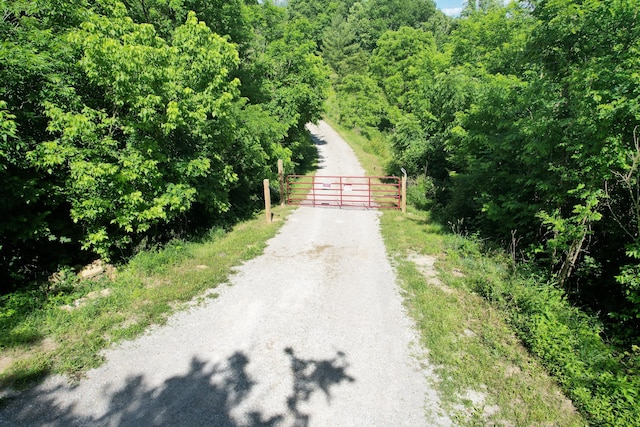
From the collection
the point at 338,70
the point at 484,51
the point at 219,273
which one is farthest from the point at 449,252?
the point at 338,70

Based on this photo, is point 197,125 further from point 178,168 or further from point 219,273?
point 219,273

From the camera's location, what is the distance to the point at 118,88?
747cm

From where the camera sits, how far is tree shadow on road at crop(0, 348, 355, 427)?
14.4 ft

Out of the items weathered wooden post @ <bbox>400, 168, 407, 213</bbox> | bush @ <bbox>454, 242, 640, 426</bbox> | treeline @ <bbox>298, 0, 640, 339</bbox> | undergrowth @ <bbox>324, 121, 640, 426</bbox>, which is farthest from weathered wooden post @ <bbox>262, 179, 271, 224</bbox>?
bush @ <bbox>454, 242, 640, 426</bbox>

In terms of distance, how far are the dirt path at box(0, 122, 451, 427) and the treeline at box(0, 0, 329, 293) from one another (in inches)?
127

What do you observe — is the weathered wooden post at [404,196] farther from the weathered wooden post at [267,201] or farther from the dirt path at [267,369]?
the dirt path at [267,369]

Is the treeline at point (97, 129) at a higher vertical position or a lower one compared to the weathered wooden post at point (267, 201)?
higher

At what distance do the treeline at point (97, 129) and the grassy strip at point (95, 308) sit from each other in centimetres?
92

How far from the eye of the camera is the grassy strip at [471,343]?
4.52m

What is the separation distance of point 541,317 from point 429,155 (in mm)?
12653

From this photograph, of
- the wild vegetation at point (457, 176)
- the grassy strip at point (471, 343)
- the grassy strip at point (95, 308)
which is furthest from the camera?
the wild vegetation at point (457, 176)

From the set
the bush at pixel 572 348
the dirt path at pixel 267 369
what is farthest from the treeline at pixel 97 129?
the bush at pixel 572 348

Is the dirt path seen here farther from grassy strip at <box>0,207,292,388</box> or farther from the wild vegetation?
the wild vegetation

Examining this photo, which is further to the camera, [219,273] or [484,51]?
[484,51]
